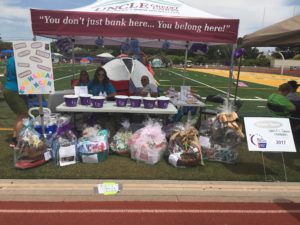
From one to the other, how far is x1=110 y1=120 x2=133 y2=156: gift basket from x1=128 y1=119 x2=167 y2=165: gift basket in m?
0.20

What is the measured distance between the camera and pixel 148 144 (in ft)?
16.4

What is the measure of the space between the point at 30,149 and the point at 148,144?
1884 mm

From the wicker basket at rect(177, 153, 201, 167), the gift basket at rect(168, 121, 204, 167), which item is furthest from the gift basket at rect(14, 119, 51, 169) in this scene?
the wicker basket at rect(177, 153, 201, 167)

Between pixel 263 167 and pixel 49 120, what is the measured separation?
3.84 metres

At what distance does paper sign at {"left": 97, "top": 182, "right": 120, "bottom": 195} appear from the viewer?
3992 millimetres

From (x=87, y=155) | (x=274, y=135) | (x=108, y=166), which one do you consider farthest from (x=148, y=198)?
(x=274, y=135)

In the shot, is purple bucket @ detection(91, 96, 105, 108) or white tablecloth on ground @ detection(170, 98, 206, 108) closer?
purple bucket @ detection(91, 96, 105, 108)

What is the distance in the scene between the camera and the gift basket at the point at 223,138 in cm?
509

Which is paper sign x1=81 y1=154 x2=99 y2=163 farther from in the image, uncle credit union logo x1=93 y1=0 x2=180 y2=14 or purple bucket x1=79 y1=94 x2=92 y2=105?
uncle credit union logo x1=93 y1=0 x2=180 y2=14
